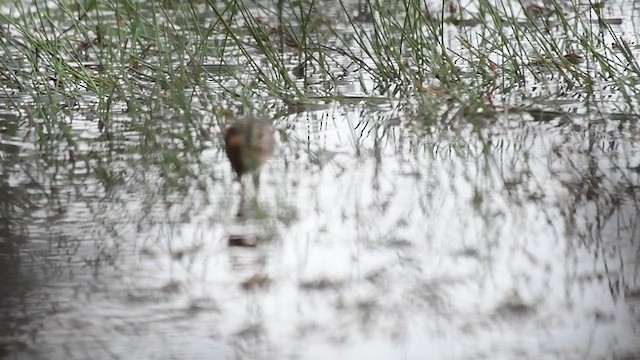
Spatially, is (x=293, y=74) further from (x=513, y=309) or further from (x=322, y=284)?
(x=513, y=309)

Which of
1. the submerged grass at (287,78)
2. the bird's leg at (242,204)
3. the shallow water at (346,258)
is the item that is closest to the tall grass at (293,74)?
the submerged grass at (287,78)

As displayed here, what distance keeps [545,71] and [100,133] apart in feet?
8.39

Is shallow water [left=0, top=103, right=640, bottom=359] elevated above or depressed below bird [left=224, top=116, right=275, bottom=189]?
below

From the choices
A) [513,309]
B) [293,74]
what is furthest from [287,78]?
[513,309]

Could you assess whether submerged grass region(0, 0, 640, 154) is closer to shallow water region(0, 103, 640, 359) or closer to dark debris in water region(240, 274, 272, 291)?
shallow water region(0, 103, 640, 359)

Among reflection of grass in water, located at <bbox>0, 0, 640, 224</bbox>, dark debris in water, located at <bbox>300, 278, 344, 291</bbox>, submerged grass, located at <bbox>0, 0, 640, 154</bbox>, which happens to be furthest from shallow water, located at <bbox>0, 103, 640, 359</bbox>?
submerged grass, located at <bbox>0, 0, 640, 154</bbox>

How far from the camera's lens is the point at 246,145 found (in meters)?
5.21

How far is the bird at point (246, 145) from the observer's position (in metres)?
5.19

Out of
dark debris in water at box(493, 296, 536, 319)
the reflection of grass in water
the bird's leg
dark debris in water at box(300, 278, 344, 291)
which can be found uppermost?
the reflection of grass in water

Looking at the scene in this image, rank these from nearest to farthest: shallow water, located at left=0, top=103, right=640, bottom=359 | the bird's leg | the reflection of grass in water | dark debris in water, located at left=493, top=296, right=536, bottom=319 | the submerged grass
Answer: shallow water, located at left=0, top=103, right=640, bottom=359 < dark debris in water, located at left=493, top=296, right=536, bottom=319 < the bird's leg < the reflection of grass in water < the submerged grass

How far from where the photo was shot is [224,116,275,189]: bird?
5.19 metres

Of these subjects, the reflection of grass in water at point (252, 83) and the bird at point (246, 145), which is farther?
the reflection of grass in water at point (252, 83)

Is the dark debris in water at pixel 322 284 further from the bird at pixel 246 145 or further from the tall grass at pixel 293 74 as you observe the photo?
the tall grass at pixel 293 74

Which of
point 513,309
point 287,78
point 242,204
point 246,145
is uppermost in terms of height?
point 287,78
